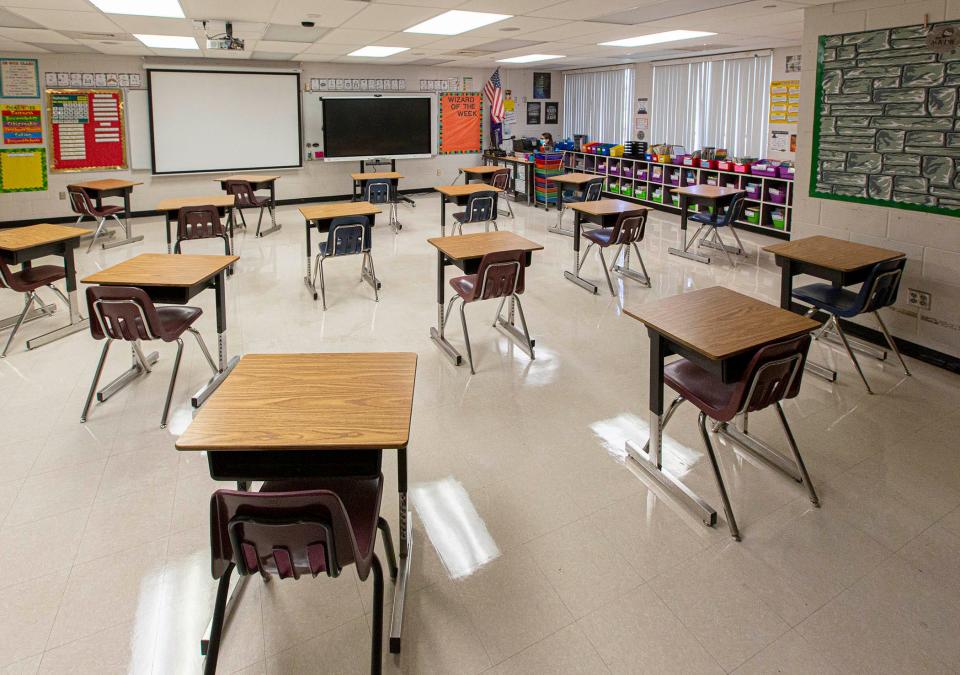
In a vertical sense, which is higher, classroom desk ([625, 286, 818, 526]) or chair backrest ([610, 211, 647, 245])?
chair backrest ([610, 211, 647, 245])

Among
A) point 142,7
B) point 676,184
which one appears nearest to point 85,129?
point 142,7

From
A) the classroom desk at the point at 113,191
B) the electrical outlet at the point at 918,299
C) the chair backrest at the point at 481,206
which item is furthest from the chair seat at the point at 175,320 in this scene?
the electrical outlet at the point at 918,299

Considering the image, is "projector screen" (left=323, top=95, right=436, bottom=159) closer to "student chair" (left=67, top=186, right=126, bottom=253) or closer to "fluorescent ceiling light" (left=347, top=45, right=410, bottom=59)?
"fluorescent ceiling light" (left=347, top=45, right=410, bottom=59)

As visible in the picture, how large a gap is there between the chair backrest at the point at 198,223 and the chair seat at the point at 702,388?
193 inches

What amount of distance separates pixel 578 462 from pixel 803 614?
1188 mm

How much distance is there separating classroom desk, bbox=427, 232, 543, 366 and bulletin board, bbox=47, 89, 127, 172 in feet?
24.4

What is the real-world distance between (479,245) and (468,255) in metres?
0.31

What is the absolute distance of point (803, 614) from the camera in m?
2.11

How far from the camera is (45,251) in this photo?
4.56 metres

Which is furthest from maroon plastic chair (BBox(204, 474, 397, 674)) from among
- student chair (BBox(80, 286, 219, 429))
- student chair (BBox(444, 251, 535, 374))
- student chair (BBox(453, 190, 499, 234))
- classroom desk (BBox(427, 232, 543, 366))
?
student chair (BBox(453, 190, 499, 234))

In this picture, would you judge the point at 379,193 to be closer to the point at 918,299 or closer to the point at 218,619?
the point at 918,299

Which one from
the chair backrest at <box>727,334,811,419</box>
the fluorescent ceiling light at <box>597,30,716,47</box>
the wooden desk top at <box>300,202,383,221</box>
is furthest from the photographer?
the fluorescent ceiling light at <box>597,30,716,47</box>

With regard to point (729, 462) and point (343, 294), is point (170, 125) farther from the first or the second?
point (729, 462)

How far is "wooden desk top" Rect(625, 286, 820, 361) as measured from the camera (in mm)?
2525
